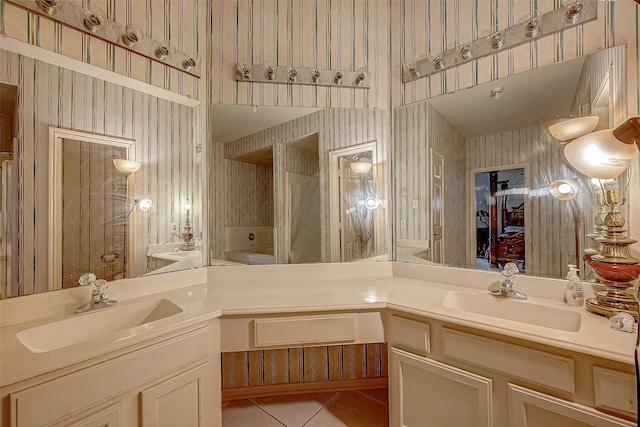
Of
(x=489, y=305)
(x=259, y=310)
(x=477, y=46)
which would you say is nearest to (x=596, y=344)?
(x=489, y=305)

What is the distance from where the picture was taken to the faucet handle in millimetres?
1123

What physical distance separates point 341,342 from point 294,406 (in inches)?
33.6

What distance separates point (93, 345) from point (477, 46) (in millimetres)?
2211

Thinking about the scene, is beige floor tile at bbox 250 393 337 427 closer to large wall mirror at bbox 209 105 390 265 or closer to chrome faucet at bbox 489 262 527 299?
large wall mirror at bbox 209 105 390 265

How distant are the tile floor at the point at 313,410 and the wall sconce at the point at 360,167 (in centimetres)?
151

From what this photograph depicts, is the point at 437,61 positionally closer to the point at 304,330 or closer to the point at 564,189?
the point at 564,189

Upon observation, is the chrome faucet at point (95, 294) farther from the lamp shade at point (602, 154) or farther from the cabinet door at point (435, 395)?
the lamp shade at point (602, 154)

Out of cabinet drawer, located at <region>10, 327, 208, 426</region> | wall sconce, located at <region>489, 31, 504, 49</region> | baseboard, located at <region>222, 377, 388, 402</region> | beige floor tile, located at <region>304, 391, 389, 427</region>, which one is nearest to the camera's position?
cabinet drawer, located at <region>10, 327, 208, 426</region>

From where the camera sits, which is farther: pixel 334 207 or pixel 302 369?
pixel 302 369

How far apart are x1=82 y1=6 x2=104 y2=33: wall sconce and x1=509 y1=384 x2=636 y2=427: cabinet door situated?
2330 millimetres

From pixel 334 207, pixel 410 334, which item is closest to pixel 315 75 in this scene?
pixel 334 207

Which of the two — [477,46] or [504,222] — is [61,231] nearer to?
[504,222]

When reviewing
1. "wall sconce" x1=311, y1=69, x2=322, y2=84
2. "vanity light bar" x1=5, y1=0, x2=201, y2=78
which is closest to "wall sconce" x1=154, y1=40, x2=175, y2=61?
"vanity light bar" x1=5, y1=0, x2=201, y2=78

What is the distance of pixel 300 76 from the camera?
1.74 m
